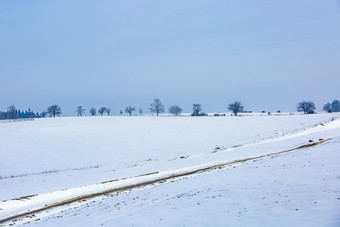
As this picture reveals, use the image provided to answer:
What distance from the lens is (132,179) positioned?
25031 millimetres

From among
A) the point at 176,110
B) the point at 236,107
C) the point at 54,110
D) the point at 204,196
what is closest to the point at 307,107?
the point at 236,107

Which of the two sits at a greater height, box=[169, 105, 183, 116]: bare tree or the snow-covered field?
box=[169, 105, 183, 116]: bare tree

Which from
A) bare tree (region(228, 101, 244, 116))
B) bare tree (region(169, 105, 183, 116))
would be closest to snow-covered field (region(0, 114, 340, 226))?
bare tree (region(228, 101, 244, 116))

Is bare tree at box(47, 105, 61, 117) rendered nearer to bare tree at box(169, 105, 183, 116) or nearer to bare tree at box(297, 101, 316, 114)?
bare tree at box(169, 105, 183, 116)

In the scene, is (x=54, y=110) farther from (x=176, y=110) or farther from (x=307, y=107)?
(x=307, y=107)

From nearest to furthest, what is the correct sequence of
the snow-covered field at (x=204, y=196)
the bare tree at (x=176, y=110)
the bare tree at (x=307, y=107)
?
1. the snow-covered field at (x=204, y=196)
2. the bare tree at (x=307, y=107)
3. the bare tree at (x=176, y=110)

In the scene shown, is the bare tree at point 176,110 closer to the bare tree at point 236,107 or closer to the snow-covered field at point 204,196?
the bare tree at point 236,107

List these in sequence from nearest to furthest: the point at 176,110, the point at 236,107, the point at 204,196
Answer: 1. the point at 204,196
2. the point at 236,107
3. the point at 176,110

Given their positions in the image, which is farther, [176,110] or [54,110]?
[176,110]

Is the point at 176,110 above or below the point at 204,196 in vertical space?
above

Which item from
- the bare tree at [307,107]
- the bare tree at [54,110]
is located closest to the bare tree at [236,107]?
the bare tree at [307,107]

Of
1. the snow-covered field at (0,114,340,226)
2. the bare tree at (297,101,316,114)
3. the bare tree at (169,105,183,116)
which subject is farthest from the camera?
the bare tree at (169,105,183,116)

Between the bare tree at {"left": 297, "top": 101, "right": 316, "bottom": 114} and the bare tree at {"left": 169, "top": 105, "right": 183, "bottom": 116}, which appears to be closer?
the bare tree at {"left": 297, "top": 101, "right": 316, "bottom": 114}

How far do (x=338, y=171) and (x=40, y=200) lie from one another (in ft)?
63.5
